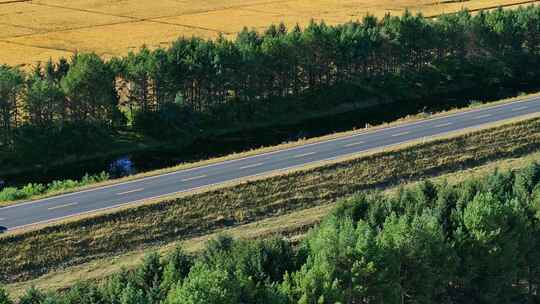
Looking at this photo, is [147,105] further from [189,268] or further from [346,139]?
[189,268]

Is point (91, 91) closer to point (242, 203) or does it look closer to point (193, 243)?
point (242, 203)

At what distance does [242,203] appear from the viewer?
52.5 meters

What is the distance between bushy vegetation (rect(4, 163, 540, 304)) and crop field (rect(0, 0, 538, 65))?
200 feet

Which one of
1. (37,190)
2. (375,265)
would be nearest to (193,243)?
(37,190)

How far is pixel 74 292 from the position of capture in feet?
110

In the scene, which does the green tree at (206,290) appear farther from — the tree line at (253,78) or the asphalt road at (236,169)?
the tree line at (253,78)

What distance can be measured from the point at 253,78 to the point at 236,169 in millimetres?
24805

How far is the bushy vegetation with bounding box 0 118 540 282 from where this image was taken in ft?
151

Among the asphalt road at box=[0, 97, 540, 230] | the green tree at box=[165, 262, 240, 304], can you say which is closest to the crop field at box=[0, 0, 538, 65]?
the asphalt road at box=[0, 97, 540, 230]

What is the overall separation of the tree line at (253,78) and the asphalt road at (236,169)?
16.9 metres

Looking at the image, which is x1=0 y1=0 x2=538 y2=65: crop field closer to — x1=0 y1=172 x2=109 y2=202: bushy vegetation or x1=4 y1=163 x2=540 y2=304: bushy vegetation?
x1=0 y1=172 x2=109 y2=202: bushy vegetation

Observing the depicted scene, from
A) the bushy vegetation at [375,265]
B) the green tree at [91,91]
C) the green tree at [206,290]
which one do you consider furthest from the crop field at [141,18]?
the green tree at [206,290]

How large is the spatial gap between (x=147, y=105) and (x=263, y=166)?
73.9ft

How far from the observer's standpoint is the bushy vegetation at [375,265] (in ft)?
110
